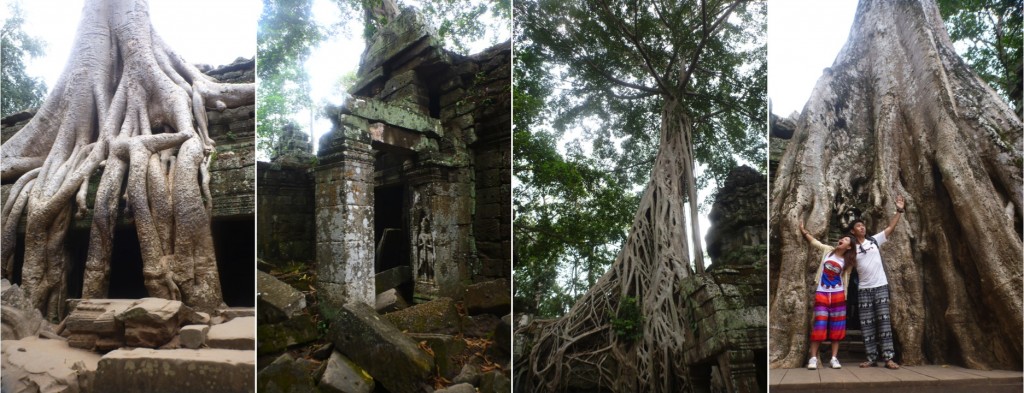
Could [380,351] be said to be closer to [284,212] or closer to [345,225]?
[345,225]

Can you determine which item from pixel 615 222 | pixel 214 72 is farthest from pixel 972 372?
pixel 214 72

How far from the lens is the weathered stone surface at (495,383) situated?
8.30ft

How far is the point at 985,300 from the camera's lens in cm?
267

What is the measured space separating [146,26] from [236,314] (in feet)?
5.11

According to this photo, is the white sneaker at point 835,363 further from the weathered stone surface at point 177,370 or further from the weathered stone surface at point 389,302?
the weathered stone surface at point 177,370

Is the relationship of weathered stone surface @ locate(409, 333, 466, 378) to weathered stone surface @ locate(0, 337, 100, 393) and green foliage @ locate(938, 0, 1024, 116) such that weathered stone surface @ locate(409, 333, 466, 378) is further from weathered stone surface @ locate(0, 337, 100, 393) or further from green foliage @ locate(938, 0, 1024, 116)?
green foliage @ locate(938, 0, 1024, 116)

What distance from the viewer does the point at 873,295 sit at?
105 inches

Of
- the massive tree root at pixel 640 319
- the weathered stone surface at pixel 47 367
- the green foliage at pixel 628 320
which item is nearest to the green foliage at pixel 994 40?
the massive tree root at pixel 640 319

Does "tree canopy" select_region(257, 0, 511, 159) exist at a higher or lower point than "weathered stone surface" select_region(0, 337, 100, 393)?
higher

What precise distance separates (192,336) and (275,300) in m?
0.42

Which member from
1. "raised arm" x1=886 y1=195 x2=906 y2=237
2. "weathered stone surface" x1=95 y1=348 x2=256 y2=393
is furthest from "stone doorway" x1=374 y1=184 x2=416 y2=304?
"raised arm" x1=886 y1=195 x2=906 y2=237

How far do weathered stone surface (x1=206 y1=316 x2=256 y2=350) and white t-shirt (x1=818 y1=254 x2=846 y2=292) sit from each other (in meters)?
2.83

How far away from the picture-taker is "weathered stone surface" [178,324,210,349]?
7.93 ft

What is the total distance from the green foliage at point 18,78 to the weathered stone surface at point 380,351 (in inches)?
83.9
